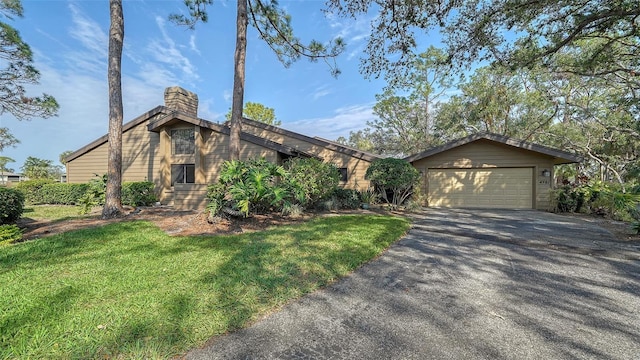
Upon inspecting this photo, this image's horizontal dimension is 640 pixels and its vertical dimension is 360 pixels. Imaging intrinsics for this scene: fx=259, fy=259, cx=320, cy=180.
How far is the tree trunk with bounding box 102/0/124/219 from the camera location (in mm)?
7754

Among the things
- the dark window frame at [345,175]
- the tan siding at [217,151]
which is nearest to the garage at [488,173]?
the dark window frame at [345,175]

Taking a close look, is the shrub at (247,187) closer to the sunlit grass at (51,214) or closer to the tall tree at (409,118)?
the sunlit grass at (51,214)

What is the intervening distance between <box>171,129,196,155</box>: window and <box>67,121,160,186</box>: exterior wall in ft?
4.48

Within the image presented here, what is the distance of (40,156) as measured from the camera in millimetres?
28281

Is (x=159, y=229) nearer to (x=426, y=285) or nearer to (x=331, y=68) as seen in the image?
(x=426, y=285)

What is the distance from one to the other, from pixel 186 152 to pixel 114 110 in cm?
540

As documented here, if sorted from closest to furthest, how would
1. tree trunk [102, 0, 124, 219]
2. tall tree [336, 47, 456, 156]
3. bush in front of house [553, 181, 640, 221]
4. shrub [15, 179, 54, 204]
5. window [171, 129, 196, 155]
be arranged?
tree trunk [102, 0, 124, 219], bush in front of house [553, 181, 640, 221], window [171, 129, 196, 155], shrub [15, 179, 54, 204], tall tree [336, 47, 456, 156]

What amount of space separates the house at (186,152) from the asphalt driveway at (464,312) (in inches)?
341

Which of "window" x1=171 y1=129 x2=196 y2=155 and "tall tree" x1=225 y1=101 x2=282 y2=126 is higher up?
"tall tree" x1=225 y1=101 x2=282 y2=126

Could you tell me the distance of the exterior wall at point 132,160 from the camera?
14305 millimetres

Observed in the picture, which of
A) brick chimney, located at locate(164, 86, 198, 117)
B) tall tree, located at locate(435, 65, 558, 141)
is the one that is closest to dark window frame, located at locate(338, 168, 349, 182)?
brick chimney, located at locate(164, 86, 198, 117)

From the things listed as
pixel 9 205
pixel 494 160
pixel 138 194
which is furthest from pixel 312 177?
pixel 494 160

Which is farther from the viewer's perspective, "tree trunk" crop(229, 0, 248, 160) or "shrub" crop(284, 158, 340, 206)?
"shrub" crop(284, 158, 340, 206)

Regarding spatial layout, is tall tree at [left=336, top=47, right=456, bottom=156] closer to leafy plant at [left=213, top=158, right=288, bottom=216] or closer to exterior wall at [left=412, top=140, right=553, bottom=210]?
exterior wall at [left=412, top=140, right=553, bottom=210]
